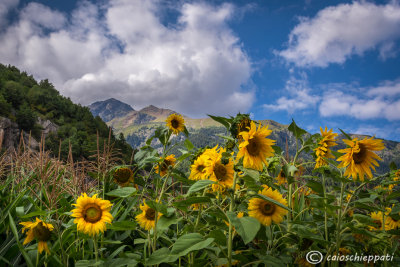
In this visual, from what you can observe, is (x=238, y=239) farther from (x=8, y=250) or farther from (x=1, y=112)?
(x=1, y=112)

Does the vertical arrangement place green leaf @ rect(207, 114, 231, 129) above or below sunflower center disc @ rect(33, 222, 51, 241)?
above

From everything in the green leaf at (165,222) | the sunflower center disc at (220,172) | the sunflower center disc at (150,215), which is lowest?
the sunflower center disc at (150,215)

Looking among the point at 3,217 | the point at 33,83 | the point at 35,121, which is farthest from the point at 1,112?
the point at 3,217

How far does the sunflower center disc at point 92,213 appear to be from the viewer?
1307mm

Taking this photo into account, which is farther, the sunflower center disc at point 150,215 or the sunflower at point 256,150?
the sunflower center disc at point 150,215

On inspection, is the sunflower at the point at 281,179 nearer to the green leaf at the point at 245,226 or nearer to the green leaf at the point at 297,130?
the green leaf at the point at 297,130

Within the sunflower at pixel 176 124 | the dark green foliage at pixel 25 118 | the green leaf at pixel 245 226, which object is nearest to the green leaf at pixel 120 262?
the green leaf at pixel 245 226

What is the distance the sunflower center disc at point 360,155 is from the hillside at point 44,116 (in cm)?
4897

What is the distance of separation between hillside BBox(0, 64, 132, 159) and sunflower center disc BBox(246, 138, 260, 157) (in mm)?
48939

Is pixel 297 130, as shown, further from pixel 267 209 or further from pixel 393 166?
pixel 393 166

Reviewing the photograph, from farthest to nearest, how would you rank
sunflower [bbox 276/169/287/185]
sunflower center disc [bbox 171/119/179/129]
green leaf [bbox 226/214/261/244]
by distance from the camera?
sunflower center disc [bbox 171/119/179/129], sunflower [bbox 276/169/287/185], green leaf [bbox 226/214/261/244]

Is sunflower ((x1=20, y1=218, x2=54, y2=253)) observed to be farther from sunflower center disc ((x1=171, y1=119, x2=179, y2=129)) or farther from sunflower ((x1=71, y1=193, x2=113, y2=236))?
sunflower center disc ((x1=171, y1=119, x2=179, y2=129))

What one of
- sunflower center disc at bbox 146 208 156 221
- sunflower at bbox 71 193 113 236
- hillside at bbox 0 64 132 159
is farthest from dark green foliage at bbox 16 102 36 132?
sunflower at bbox 71 193 113 236

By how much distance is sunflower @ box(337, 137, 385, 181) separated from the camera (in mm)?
1525
